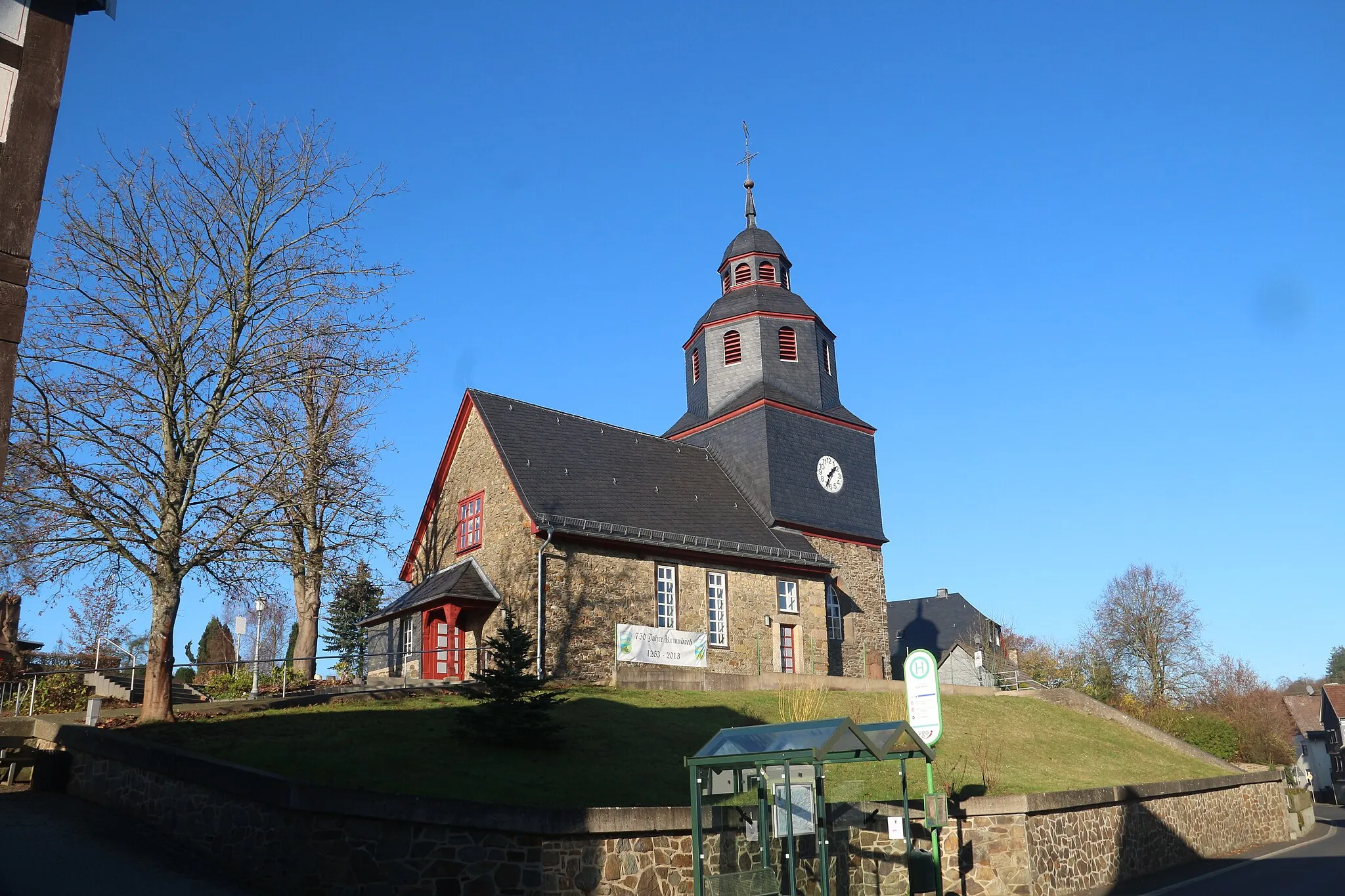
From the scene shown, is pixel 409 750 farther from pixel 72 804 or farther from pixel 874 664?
pixel 874 664

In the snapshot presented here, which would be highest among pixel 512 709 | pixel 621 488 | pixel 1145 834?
pixel 621 488

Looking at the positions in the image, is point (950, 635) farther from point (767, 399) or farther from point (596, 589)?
point (596, 589)

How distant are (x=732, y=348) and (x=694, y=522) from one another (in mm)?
9182

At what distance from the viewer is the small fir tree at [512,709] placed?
1516cm

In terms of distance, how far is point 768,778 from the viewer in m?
11.8

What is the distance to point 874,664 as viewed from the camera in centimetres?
3238

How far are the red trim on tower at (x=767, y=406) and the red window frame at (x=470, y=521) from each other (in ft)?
32.6

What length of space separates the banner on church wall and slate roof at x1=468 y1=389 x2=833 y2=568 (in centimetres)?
219

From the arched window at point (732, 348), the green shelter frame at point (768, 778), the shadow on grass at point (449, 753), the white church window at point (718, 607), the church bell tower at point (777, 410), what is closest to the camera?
the green shelter frame at point (768, 778)

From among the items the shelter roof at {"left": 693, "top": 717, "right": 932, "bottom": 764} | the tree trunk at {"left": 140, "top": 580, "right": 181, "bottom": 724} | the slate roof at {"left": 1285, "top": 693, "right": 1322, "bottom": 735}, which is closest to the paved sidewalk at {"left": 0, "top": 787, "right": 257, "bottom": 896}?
the tree trunk at {"left": 140, "top": 580, "right": 181, "bottom": 724}

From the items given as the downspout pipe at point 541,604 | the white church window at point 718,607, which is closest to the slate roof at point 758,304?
the white church window at point 718,607

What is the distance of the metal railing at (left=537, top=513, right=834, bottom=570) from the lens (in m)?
24.7

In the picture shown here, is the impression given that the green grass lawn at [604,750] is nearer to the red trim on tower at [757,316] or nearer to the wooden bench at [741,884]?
the wooden bench at [741,884]

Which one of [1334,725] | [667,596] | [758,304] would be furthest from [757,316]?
[1334,725]
